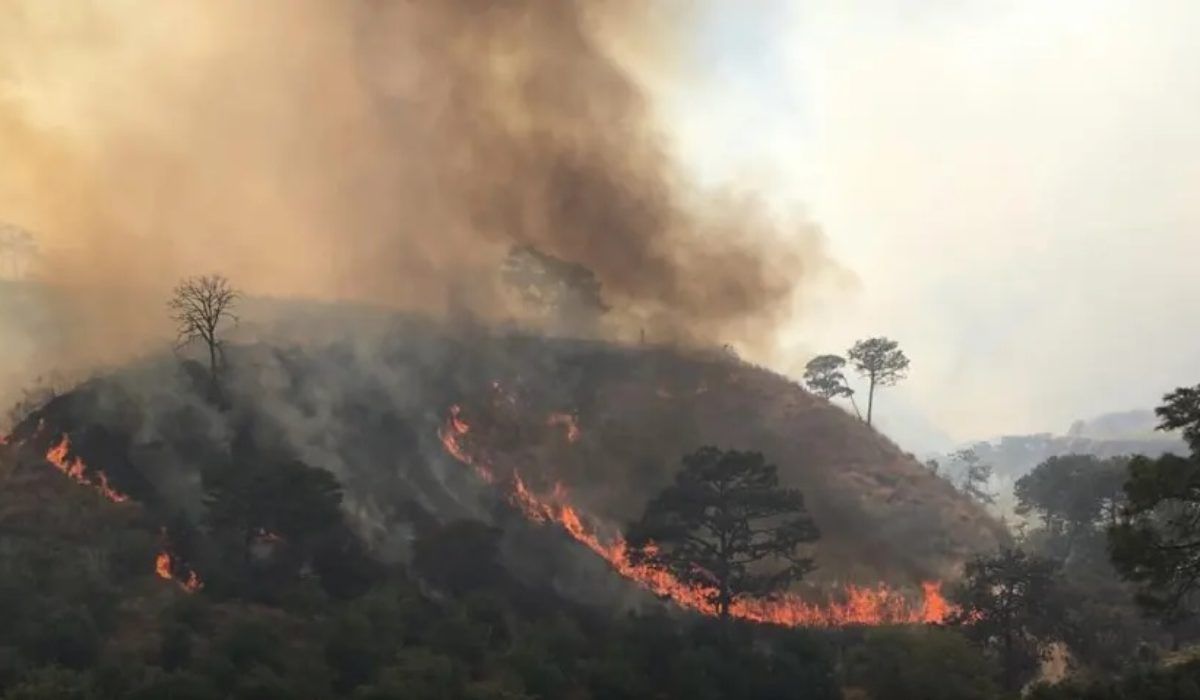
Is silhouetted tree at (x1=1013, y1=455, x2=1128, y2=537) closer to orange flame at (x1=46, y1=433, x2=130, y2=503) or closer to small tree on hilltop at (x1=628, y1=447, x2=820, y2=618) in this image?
small tree on hilltop at (x1=628, y1=447, x2=820, y2=618)

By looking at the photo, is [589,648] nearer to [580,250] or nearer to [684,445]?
[684,445]

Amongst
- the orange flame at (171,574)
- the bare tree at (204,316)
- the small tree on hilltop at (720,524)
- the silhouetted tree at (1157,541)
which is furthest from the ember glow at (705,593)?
the silhouetted tree at (1157,541)

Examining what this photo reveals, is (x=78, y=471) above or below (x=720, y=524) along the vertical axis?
below

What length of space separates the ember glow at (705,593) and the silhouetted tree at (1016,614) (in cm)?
762

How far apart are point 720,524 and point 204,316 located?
45.4 meters

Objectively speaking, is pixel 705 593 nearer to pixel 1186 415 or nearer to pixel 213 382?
pixel 1186 415

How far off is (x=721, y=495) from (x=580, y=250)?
66485mm

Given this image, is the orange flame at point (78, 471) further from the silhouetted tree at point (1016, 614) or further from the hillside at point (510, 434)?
the silhouetted tree at point (1016, 614)

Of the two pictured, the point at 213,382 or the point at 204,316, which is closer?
the point at 213,382

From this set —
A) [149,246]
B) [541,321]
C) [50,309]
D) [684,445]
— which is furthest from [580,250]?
[50,309]

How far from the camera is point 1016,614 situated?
180ft

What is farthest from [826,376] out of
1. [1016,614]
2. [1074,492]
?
[1016,614]

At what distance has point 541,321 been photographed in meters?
108

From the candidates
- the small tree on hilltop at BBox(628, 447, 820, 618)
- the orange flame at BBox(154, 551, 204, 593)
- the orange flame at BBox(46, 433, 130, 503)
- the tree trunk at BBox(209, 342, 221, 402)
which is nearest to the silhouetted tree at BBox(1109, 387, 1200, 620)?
the small tree on hilltop at BBox(628, 447, 820, 618)
